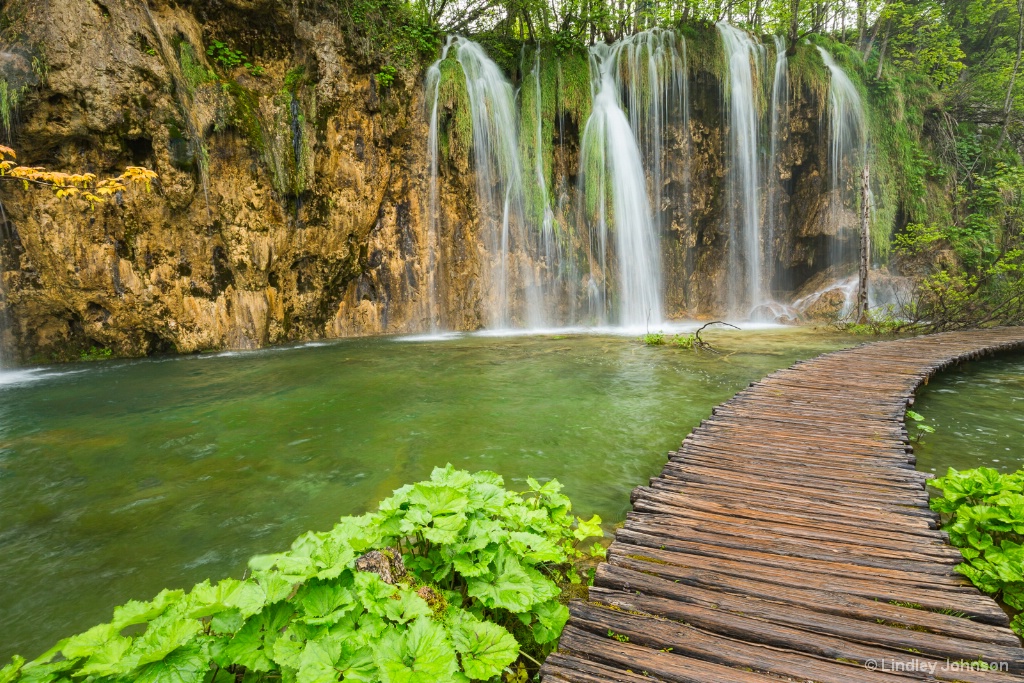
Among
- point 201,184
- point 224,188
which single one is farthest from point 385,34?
point 201,184

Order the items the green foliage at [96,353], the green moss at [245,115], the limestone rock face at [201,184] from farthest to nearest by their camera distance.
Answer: the green moss at [245,115], the green foliage at [96,353], the limestone rock face at [201,184]

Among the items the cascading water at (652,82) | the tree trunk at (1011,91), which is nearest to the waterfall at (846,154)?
the cascading water at (652,82)

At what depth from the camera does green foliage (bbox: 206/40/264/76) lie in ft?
38.4

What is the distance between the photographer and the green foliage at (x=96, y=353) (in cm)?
1097

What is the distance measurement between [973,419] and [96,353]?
1607 cm

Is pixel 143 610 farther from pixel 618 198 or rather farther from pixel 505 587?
pixel 618 198

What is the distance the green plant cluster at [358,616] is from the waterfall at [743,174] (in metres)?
18.1

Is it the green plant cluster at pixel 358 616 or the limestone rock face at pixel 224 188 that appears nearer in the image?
the green plant cluster at pixel 358 616

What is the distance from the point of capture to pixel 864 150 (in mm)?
16938

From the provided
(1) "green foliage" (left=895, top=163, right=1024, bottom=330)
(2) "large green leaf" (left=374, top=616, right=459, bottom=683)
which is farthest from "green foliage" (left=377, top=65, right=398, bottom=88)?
(1) "green foliage" (left=895, top=163, right=1024, bottom=330)

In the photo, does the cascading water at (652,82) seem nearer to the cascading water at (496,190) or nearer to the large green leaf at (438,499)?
the cascading water at (496,190)

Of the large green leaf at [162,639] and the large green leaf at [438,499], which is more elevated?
the large green leaf at [438,499]

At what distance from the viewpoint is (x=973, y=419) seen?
229 inches

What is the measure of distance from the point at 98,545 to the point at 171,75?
11196mm
